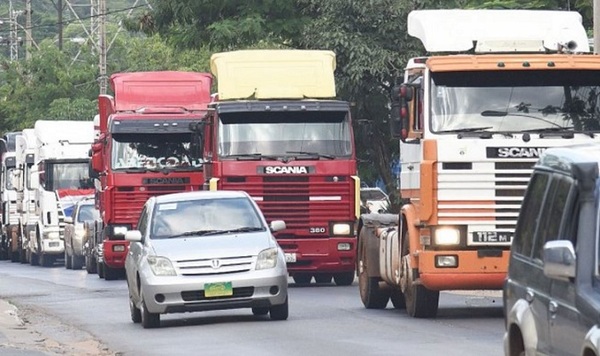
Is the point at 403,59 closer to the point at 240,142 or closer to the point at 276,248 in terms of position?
the point at 240,142

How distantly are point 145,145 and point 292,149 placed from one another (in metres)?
5.70

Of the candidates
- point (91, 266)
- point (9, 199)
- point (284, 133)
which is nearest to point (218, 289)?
point (284, 133)

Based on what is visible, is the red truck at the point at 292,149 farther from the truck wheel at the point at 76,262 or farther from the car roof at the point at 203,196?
the truck wheel at the point at 76,262

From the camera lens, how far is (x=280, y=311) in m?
21.9

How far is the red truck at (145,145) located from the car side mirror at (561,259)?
2435 cm

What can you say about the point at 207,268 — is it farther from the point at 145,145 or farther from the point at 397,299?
the point at 145,145

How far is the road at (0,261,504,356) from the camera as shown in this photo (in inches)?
717

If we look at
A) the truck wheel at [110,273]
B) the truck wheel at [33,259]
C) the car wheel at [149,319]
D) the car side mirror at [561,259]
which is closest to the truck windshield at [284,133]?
the car wheel at [149,319]

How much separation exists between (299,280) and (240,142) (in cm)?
481

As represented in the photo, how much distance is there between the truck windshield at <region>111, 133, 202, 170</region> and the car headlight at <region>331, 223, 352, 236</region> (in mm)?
4966

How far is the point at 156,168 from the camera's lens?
3500 centimetres

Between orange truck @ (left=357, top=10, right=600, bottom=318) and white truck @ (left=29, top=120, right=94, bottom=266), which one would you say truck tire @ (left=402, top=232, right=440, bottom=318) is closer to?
orange truck @ (left=357, top=10, right=600, bottom=318)

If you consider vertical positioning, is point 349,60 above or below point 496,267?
Answer: above

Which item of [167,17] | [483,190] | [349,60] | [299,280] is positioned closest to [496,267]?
[483,190]
